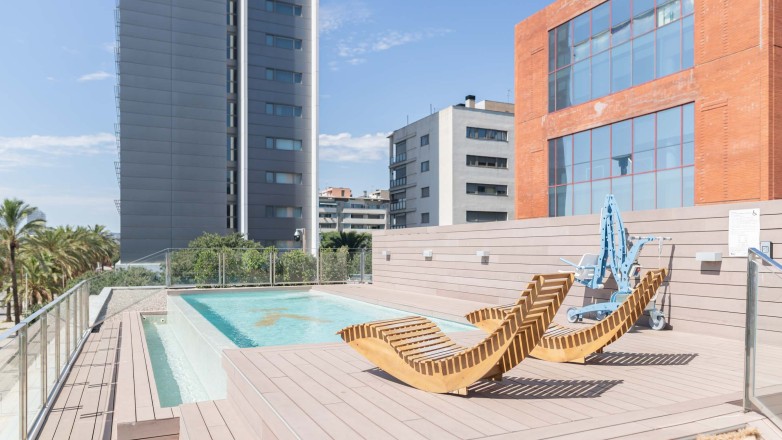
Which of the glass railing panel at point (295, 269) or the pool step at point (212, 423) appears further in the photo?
the glass railing panel at point (295, 269)

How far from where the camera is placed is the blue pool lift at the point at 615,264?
8.37 m

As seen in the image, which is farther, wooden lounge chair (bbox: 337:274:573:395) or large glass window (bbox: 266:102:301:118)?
large glass window (bbox: 266:102:301:118)

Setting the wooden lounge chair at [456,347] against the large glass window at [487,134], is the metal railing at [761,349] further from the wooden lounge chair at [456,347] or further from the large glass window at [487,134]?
the large glass window at [487,134]

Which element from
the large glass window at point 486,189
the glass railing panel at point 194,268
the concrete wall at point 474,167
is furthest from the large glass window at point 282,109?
the glass railing panel at point 194,268

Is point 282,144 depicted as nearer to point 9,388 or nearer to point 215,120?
point 215,120

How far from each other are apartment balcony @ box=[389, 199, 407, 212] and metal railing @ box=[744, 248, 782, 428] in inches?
1824

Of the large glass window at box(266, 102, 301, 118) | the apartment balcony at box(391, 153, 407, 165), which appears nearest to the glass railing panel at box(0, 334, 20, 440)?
the large glass window at box(266, 102, 301, 118)

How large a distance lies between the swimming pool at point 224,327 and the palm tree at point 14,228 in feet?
58.3

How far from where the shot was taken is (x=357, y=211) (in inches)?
4050

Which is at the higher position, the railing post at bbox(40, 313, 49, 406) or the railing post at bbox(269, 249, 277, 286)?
the railing post at bbox(40, 313, 49, 406)

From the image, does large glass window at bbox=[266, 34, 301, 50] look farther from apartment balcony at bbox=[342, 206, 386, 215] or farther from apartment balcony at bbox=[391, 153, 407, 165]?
apartment balcony at bbox=[342, 206, 386, 215]

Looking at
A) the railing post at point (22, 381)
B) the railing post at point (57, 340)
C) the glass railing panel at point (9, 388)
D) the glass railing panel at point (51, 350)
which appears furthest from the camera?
the railing post at point (57, 340)

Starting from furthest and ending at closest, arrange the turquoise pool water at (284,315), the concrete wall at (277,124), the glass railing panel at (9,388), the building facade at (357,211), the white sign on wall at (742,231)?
the building facade at (357,211), the concrete wall at (277,124), the turquoise pool water at (284,315), the white sign on wall at (742,231), the glass railing panel at (9,388)

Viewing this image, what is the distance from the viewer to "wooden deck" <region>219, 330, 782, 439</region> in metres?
3.68
